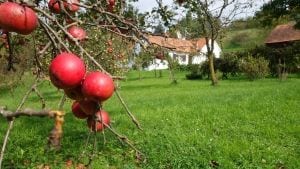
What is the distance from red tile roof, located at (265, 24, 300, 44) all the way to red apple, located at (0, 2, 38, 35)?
134 feet

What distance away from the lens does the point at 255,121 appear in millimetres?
7711

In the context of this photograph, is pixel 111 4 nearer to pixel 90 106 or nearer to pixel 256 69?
pixel 90 106

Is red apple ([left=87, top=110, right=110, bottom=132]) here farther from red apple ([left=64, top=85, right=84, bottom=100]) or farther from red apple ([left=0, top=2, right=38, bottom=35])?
red apple ([left=0, top=2, right=38, bottom=35])

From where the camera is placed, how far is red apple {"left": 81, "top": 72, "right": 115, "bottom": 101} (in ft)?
3.90

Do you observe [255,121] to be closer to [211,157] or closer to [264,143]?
[264,143]

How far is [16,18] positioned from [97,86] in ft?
0.84

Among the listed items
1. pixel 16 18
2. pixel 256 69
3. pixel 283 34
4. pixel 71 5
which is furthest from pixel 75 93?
pixel 283 34

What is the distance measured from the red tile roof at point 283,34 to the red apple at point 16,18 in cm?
4077

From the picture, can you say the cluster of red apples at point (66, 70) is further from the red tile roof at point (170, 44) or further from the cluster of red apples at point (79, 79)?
the red tile roof at point (170, 44)

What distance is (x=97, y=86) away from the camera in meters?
1.19

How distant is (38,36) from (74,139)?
3648mm

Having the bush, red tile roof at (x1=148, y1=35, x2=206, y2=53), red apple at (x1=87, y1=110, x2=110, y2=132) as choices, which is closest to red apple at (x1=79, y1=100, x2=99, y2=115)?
red apple at (x1=87, y1=110, x2=110, y2=132)

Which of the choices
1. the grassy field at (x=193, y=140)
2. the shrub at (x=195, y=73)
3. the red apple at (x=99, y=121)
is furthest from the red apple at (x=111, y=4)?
the shrub at (x=195, y=73)

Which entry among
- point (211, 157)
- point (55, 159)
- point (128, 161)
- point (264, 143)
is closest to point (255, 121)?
point (264, 143)
